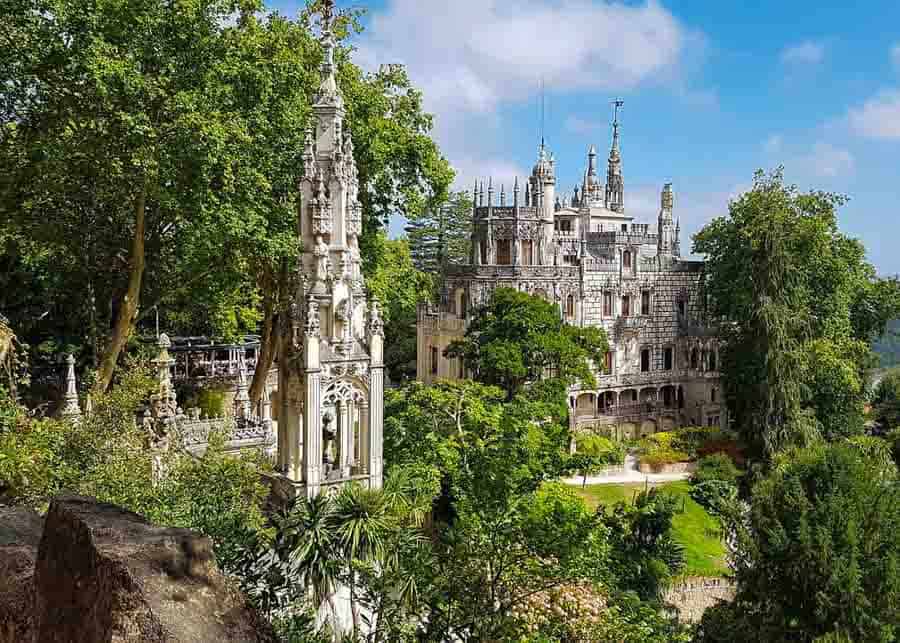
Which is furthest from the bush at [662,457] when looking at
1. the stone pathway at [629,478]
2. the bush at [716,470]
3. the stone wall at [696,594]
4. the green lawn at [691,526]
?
the stone wall at [696,594]

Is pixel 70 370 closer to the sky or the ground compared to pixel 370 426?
closer to the sky

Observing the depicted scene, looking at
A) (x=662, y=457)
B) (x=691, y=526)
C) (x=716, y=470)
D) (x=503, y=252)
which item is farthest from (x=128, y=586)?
(x=503, y=252)

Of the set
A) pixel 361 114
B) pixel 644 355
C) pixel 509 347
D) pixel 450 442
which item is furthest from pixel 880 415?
pixel 361 114

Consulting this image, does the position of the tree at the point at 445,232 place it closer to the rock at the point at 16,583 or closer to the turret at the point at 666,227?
the turret at the point at 666,227

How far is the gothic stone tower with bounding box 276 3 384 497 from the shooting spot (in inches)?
531

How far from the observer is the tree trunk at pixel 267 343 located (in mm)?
22172

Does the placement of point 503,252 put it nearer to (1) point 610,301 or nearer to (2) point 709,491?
(1) point 610,301

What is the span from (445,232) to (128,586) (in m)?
55.1

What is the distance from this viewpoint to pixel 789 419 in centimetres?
3341

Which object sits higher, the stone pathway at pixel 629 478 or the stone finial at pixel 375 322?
the stone finial at pixel 375 322

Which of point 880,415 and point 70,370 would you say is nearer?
point 70,370

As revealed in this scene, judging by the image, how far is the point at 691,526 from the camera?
1161 inches

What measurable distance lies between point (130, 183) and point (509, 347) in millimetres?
19548

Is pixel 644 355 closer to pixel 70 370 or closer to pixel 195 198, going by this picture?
pixel 195 198
